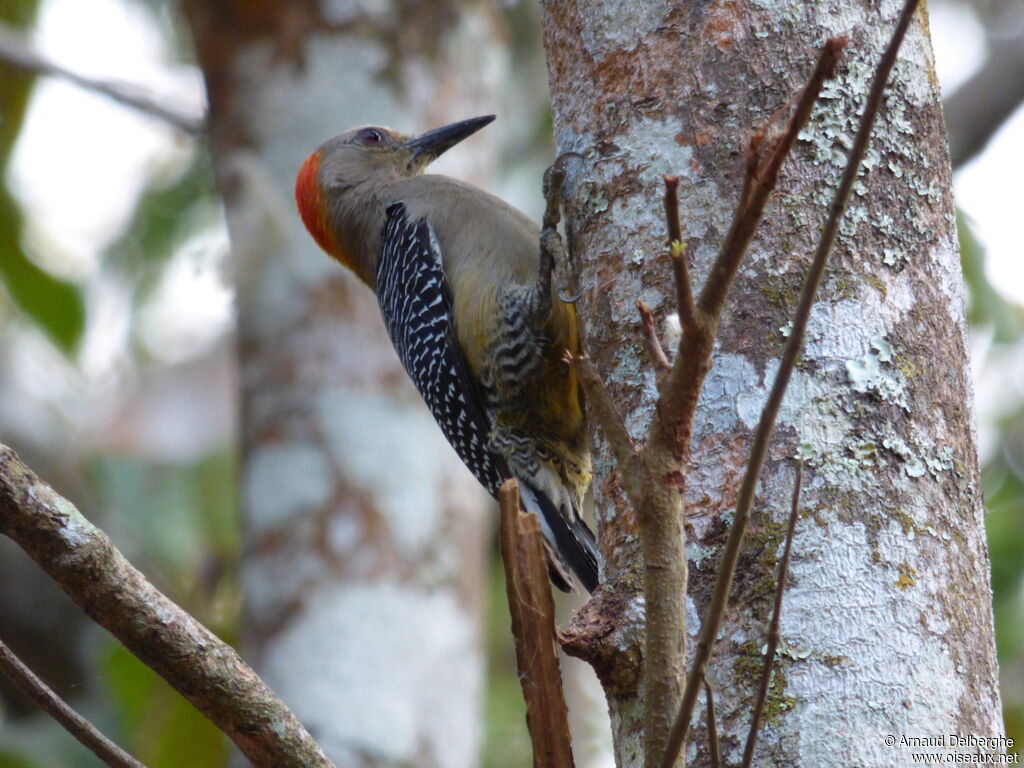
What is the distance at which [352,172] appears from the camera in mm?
5973

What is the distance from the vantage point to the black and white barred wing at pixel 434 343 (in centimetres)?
480

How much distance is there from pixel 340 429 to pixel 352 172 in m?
1.28

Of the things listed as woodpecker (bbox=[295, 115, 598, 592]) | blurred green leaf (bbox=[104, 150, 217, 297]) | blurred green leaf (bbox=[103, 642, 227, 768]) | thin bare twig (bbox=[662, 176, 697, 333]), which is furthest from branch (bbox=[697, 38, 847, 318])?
blurred green leaf (bbox=[104, 150, 217, 297])

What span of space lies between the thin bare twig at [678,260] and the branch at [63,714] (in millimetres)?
1055

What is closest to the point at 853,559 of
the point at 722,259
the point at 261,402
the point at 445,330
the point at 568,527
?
the point at 722,259

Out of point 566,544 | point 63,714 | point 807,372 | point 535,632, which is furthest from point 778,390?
point 566,544

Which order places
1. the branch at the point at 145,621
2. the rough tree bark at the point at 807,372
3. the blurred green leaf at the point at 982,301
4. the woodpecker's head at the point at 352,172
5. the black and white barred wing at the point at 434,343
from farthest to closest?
the woodpecker's head at the point at 352,172, the black and white barred wing at the point at 434,343, the blurred green leaf at the point at 982,301, the rough tree bark at the point at 807,372, the branch at the point at 145,621

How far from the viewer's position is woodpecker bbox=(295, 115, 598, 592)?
176 inches

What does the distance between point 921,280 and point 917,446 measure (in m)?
0.36

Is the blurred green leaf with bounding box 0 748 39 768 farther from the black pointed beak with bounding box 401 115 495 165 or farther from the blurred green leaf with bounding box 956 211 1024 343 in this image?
the blurred green leaf with bounding box 956 211 1024 343

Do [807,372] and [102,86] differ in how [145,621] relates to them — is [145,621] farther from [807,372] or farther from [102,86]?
[102,86]

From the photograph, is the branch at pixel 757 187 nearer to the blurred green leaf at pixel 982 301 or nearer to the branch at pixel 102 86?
the blurred green leaf at pixel 982 301

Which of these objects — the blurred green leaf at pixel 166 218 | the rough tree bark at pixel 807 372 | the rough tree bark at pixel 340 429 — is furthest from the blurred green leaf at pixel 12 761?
the rough tree bark at pixel 807 372

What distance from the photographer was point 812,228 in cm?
249
